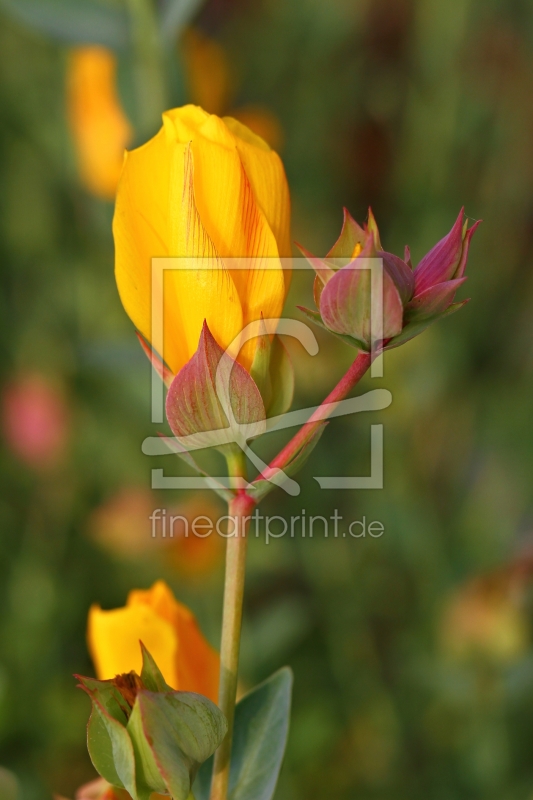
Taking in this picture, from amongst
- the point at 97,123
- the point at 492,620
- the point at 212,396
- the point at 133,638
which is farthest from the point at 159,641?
the point at 97,123

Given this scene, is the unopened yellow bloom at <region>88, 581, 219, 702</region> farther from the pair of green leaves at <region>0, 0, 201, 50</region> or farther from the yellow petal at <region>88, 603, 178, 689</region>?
the pair of green leaves at <region>0, 0, 201, 50</region>

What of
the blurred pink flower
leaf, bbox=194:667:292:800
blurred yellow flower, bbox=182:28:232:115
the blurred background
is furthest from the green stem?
leaf, bbox=194:667:292:800

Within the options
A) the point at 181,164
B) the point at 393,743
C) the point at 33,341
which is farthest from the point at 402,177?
the point at 181,164

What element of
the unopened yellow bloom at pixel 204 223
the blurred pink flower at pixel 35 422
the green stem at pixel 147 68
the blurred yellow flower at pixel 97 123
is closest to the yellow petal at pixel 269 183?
the unopened yellow bloom at pixel 204 223

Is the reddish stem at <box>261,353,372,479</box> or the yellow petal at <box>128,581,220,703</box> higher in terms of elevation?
the reddish stem at <box>261,353,372,479</box>

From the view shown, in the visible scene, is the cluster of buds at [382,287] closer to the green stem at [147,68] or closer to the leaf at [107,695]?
the leaf at [107,695]

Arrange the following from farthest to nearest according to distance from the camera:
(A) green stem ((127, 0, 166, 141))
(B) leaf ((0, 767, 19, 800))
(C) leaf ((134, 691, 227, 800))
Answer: (A) green stem ((127, 0, 166, 141))
(B) leaf ((0, 767, 19, 800))
(C) leaf ((134, 691, 227, 800))
